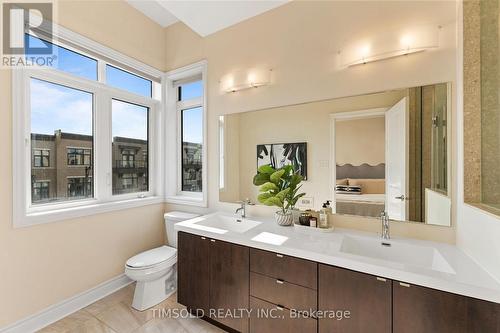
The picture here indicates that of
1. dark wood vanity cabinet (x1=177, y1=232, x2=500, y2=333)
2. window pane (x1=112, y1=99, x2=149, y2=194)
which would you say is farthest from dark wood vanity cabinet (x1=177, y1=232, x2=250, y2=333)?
window pane (x1=112, y1=99, x2=149, y2=194)

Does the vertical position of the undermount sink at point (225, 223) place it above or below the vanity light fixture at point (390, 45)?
below

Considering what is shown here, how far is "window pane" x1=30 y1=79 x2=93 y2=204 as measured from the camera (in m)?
1.87

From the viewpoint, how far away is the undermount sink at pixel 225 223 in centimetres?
193

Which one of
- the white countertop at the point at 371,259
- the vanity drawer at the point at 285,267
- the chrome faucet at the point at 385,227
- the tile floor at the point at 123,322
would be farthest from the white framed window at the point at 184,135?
the chrome faucet at the point at 385,227

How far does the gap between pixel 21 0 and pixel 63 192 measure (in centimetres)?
162

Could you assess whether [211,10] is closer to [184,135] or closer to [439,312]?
[184,135]

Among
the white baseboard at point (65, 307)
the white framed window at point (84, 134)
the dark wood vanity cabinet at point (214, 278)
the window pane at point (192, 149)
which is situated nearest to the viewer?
the dark wood vanity cabinet at point (214, 278)

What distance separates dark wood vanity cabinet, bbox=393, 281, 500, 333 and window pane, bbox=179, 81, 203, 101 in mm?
2710

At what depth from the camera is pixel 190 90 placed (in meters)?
2.90

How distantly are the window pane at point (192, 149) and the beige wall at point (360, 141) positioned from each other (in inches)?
64.7

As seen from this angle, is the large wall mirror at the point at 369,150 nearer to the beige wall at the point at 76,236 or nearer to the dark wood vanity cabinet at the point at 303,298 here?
the dark wood vanity cabinet at the point at 303,298

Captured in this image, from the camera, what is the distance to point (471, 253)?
123 centimetres

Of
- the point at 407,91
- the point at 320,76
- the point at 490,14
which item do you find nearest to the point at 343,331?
the point at 407,91

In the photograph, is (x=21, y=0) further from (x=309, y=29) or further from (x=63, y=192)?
(x=309, y=29)
